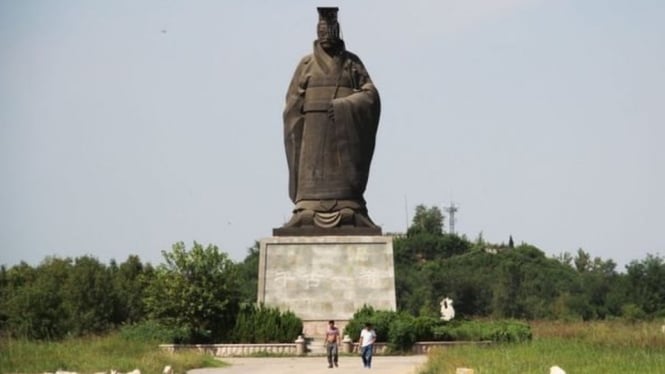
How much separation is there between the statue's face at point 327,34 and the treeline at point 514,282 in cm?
1354

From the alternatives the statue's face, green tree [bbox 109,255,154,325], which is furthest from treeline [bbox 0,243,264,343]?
the statue's face

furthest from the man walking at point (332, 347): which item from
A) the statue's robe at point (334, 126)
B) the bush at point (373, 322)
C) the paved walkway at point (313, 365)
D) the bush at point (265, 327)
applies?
the statue's robe at point (334, 126)

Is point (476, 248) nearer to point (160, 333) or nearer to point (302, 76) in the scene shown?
point (302, 76)

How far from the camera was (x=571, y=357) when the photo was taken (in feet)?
66.2

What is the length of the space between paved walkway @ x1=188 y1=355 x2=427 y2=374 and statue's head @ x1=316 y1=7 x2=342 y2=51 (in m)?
10.4

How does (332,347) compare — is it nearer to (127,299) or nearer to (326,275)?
(326,275)

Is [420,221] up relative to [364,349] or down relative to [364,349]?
up

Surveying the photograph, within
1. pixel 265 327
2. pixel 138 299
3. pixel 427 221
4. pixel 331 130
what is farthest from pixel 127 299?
pixel 427 221

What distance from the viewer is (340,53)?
36469 mm

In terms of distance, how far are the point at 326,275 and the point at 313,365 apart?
8.82 m

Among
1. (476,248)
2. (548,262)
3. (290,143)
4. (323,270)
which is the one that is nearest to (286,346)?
(323,270)

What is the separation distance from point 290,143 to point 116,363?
52.0ft

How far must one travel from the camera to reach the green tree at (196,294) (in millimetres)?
31625

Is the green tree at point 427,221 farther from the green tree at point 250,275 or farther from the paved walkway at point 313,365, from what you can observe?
the paved walkway at point 313,365
